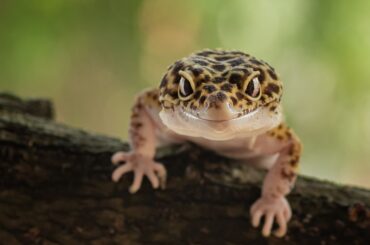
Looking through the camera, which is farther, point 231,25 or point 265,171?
point 231,25

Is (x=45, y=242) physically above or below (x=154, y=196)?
below

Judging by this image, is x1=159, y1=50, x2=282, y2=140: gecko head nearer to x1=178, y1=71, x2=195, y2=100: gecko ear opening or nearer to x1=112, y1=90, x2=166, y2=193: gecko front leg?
x1=178, y1=71, x2=195, y2=100: gecko ear opening

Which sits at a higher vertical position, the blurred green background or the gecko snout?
the blurred green background

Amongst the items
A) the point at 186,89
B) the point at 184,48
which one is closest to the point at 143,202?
the point at 186,89

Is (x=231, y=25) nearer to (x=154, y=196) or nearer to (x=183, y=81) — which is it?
(x=154, y=196)

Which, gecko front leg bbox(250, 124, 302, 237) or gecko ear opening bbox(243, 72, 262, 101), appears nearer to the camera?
gecko ear opening bbox(243, 72, 262, 101)

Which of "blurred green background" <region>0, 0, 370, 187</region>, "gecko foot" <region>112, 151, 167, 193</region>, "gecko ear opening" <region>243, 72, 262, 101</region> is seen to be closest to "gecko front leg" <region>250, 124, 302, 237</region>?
"gecko foot" <region>112, 151, 167, 193</region>

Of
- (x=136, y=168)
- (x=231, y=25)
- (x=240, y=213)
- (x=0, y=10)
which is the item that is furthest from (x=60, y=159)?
(x=0, y=10)
